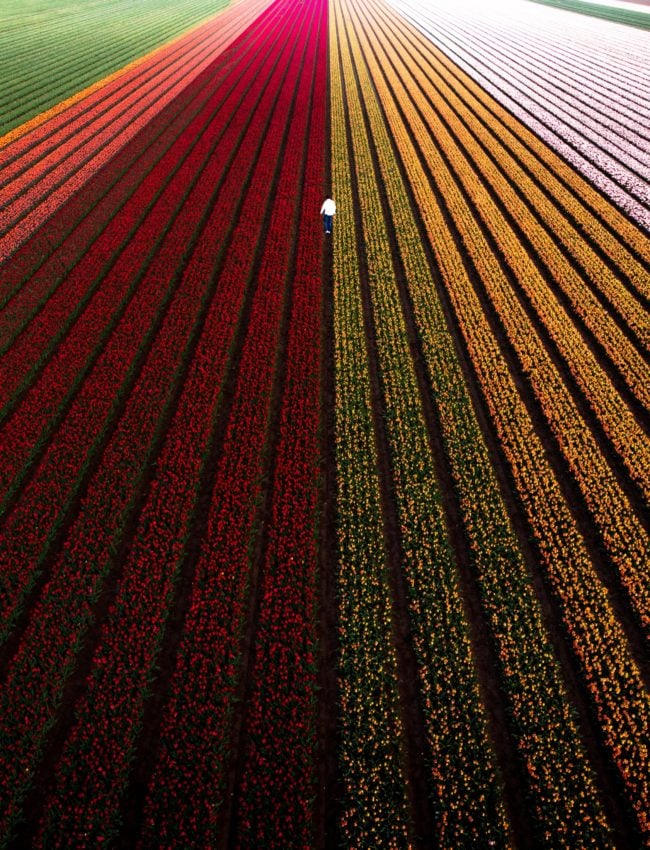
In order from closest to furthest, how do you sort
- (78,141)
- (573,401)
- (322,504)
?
(322,504)
(573,401)
(78,141)

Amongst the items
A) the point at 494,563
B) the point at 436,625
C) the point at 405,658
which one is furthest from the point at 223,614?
the point at 494,563

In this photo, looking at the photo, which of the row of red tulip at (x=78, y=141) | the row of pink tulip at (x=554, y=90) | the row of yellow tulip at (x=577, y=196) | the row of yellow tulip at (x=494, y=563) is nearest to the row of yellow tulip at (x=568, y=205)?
the row of yellow tulip at (x=577, y=196)

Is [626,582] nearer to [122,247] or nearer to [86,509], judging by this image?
[86,509]

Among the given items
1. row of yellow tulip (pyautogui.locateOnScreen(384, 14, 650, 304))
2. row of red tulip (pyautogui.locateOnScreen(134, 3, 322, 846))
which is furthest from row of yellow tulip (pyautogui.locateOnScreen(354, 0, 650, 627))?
row of red tulip (pyautogui.locateOnScreen(134, 3, 322, 846))

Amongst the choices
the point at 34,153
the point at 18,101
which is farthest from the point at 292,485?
the point at 18,101

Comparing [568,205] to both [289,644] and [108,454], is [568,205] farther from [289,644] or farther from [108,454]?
[289,644]

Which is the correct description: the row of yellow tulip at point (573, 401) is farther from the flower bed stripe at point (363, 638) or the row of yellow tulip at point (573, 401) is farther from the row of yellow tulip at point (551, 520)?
the flower bed stripe at point (363, 638)

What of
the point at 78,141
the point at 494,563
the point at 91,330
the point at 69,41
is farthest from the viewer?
the point at 69,41
